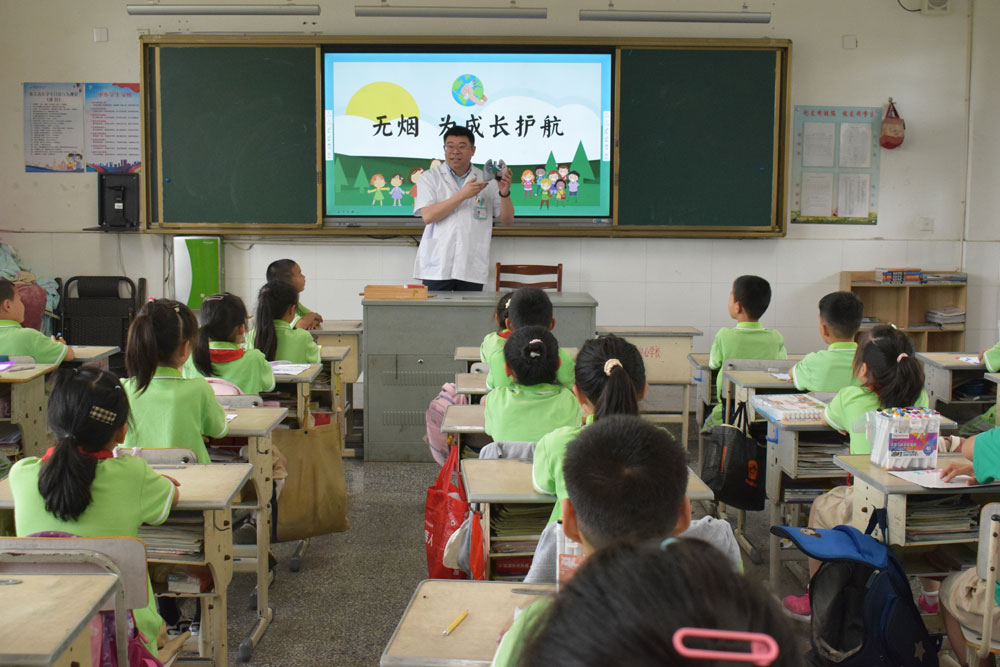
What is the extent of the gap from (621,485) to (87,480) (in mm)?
1273

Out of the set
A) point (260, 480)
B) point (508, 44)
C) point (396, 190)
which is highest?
point (508, 44)

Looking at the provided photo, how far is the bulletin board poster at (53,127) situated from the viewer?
6.42 m

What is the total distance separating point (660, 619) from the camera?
0.60 metres

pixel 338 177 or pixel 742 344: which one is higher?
pixel 338 177

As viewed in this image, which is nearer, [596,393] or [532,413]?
[596,393]

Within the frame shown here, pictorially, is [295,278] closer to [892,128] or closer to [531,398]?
[531,398]

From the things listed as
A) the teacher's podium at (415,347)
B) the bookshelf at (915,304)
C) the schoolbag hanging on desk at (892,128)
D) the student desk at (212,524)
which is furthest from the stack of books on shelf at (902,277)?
the student desk at (212,524)

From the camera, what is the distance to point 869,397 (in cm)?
292

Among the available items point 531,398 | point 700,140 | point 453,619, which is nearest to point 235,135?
point 700,140

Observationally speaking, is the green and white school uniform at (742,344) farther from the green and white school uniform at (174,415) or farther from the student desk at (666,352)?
the green and white school uniform at (174,415)

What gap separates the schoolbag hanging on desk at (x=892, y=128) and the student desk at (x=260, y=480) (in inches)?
193

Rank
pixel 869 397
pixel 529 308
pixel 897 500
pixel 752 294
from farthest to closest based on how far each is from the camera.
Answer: pixel 752 294 → pixel 529 308 → pixel 869 397 → pixel 897 500

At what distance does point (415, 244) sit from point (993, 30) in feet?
13.8

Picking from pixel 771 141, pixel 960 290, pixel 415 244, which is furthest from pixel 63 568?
pixel 960 290
